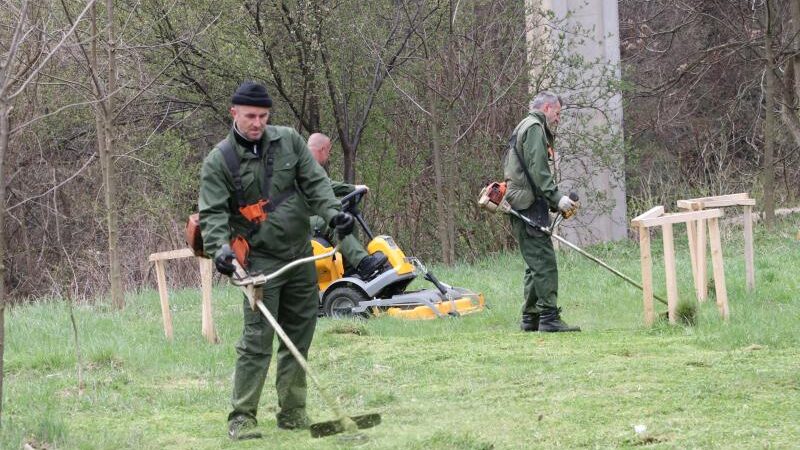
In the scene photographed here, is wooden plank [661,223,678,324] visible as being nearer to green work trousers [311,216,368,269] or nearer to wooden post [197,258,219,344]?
green work trousers [311,216,368,269]

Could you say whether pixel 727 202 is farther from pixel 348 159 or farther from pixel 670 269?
pixel 348 159

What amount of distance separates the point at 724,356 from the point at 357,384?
8.12ft

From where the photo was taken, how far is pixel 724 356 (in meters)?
8.47

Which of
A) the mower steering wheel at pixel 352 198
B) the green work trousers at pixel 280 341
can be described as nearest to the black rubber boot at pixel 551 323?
the mower steering wheel at pixel 352 198

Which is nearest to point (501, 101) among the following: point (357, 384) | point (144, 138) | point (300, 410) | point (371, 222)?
point (371, 222)

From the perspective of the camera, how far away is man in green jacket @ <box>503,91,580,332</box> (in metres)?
10.5

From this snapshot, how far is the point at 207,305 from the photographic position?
1062cm

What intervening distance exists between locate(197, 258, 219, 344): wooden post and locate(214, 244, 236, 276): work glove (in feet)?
11.8

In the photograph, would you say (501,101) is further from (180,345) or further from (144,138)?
(180,345)

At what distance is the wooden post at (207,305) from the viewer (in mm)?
10328

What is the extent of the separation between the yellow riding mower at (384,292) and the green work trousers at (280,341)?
4482mm

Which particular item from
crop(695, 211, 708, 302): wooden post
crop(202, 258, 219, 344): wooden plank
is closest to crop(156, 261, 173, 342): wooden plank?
crop(202, 258, 219, 344): wooden plank

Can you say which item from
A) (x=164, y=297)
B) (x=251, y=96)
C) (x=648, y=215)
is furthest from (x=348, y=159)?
(x=251, y=96)

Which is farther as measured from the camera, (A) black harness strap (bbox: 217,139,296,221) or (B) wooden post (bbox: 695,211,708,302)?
(B) wooden post (bbox: 695,211,708,302)
